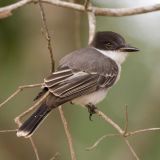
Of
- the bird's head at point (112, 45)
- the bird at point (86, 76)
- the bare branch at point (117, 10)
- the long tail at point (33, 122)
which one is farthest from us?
the bird's head at point (112, 45)

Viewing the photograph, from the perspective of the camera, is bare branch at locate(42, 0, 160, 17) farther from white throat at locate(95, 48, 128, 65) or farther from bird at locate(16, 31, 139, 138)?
white throat at locate(95, 48, 128, 65)

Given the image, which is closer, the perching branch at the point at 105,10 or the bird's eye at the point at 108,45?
Answer: the perching branch at the point at 105,10

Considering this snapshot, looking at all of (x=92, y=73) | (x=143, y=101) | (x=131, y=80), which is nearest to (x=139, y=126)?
(x=143, y=101)

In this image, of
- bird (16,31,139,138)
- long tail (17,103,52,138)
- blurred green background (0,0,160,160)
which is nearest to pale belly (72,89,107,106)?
A: bird (16,31,139,138)

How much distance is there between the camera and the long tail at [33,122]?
3982 millimetres

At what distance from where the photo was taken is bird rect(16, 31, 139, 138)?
4.44 m

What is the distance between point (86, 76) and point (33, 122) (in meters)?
0.77

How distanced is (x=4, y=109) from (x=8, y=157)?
0.52m

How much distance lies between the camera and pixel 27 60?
7.38 m

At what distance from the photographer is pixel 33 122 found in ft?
13.9

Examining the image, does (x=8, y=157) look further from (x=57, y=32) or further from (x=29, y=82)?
(x=57, y=32)

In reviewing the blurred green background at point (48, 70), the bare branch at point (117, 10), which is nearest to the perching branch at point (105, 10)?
the bare branch at point (117, 10)

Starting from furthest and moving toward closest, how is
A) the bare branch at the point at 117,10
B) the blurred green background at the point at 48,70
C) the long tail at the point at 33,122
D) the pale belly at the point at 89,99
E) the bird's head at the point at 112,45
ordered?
1. the blurred green background at the point at 48,70
2. the bird's head at the point at 112,45
3. the pale belly at the point at 89,99
4. the bare branch at the point at 117,10
5. the long tail at the point at 33,122

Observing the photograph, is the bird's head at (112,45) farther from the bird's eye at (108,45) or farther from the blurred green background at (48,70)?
the blurred green background at (48,70)
